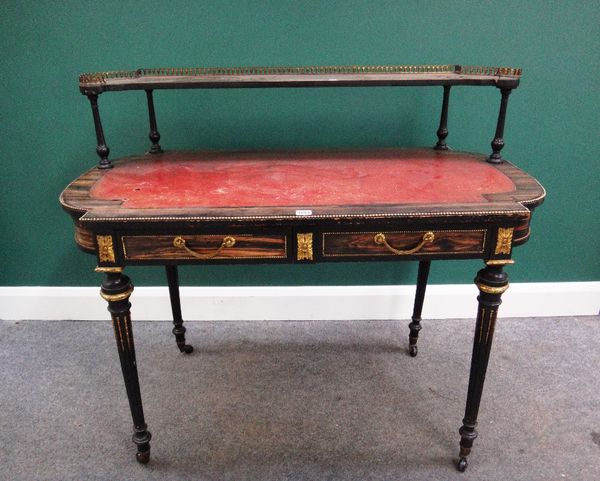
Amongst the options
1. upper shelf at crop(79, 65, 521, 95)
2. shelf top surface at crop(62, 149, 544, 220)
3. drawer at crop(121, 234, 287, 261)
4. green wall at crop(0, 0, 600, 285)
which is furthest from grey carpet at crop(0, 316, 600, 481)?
upper shelf at crop(79, 65, 521, 95)

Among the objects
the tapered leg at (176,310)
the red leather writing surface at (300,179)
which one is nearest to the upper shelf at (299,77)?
the red leather writing surface at (300,179)

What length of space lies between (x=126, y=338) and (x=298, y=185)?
2.43ft

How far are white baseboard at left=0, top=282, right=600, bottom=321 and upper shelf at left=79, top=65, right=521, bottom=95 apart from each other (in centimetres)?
108

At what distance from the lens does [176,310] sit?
229 cm

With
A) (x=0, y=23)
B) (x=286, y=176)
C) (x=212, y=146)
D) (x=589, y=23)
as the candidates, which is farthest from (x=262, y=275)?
(x=589, y=23)

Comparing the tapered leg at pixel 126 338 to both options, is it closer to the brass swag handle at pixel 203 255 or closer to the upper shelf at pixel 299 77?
the brass swag handle at pixel 203 255

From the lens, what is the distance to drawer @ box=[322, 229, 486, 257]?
146 centimetres

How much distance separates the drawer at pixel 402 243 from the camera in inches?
57.4

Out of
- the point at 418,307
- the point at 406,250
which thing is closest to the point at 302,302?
the point at 418,307

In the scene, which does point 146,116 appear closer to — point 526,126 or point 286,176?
point 286,176

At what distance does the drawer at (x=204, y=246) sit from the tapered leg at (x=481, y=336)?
0.63m

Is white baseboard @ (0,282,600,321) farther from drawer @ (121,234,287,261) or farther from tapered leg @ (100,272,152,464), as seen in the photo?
drawer @ (121,234,287,261)

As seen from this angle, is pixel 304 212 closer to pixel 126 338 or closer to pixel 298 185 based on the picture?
pixel 298 185

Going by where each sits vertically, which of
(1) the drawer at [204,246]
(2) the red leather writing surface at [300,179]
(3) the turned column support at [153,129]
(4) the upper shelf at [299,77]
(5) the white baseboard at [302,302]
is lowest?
(5) the white baseboard at [302,302]
